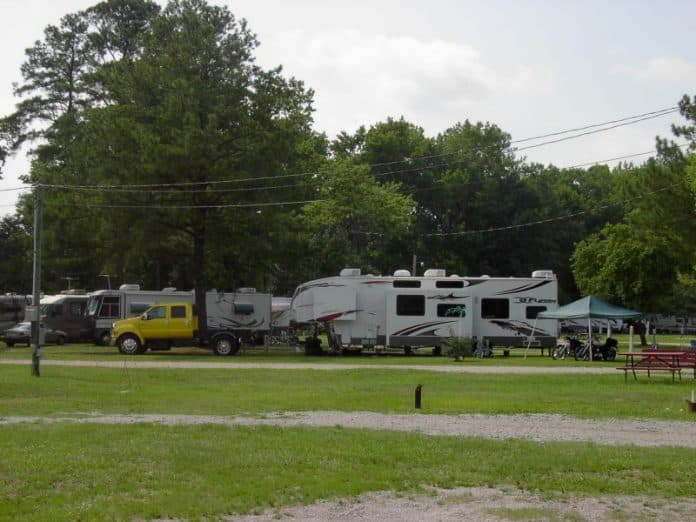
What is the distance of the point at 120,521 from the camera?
299 inches

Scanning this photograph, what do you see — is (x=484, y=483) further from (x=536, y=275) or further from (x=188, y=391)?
(x=536, y=275)

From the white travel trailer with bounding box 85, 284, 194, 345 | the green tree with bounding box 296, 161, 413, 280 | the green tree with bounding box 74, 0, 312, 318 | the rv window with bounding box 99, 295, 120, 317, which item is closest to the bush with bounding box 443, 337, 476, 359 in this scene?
the green tree with bounding box 74, 0, 312, 318

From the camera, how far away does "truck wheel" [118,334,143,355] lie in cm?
3578

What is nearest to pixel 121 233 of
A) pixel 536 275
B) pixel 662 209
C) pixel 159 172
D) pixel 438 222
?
pixel 159 172

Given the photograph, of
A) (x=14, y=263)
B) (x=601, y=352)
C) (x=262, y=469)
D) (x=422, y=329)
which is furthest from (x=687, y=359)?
(x=14, y=263)

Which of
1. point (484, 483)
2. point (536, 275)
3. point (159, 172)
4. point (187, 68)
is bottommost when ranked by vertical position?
point (484, 483)

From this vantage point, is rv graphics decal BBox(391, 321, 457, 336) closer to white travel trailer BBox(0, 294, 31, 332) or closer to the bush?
the bush

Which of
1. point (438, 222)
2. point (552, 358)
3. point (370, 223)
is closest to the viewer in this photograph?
point (552, 358)

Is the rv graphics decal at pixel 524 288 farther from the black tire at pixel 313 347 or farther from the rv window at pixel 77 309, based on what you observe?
the rv window at pixel 77 309

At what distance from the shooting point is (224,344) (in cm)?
3712

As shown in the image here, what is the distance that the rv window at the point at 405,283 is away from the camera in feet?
122

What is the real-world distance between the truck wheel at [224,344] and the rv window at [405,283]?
704 centimetres

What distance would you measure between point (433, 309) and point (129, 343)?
12.2m

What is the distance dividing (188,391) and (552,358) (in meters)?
19.1
